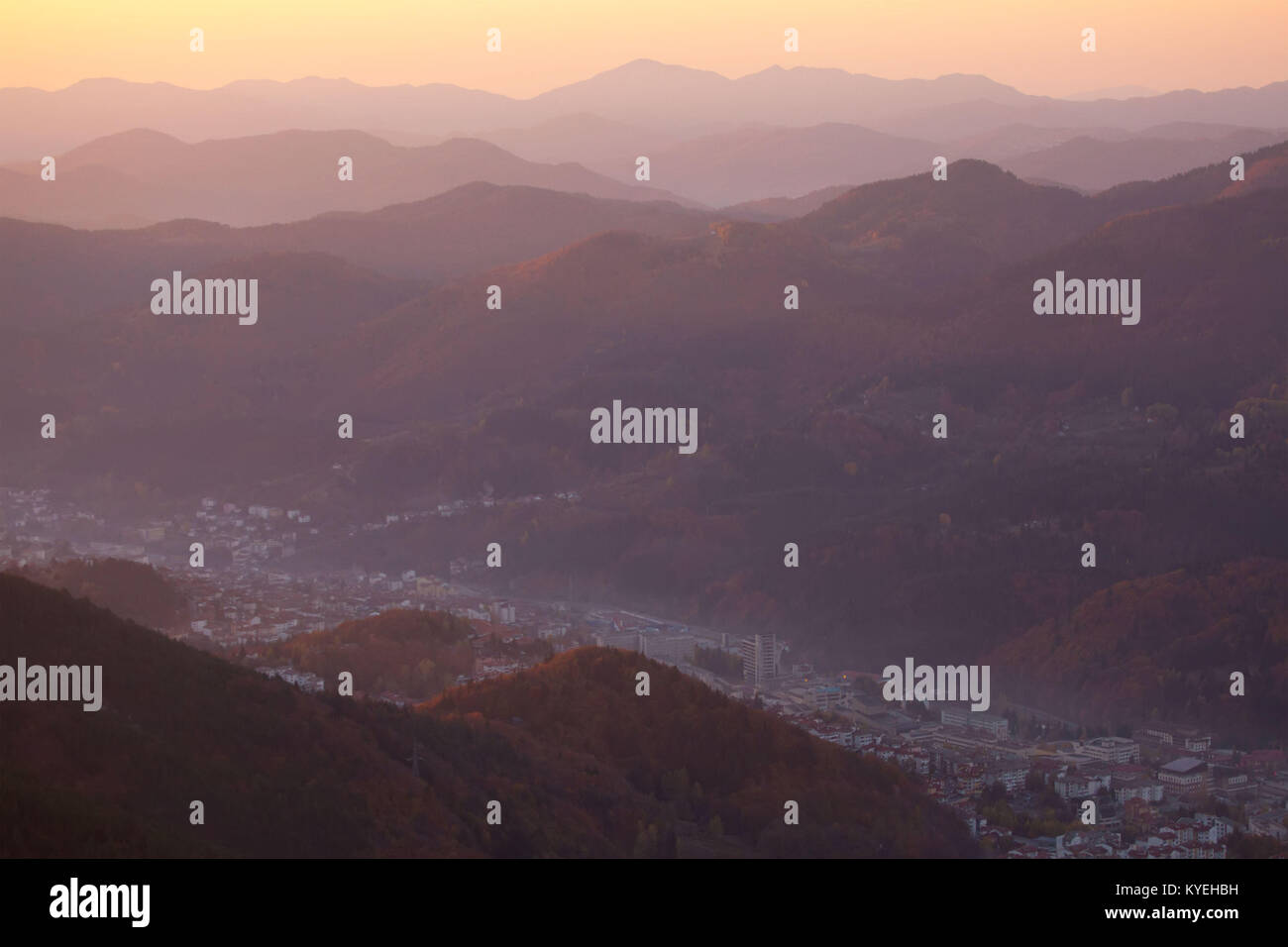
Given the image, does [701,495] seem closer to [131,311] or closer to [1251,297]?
[1251,297]

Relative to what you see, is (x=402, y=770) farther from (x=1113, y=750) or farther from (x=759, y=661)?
(x=759, y=661)

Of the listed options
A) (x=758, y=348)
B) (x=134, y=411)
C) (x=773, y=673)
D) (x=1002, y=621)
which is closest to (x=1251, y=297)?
(x=758, y=348)

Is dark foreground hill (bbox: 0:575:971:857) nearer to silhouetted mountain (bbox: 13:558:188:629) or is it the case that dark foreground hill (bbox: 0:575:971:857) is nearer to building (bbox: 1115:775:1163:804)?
building (bbox: 1115:775:1163:804)

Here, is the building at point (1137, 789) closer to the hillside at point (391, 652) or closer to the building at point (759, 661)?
the building at point (759, 661)

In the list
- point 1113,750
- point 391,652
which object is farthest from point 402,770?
point 1113,750

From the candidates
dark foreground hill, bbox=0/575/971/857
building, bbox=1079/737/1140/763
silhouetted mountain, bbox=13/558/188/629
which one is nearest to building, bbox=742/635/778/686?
building, bbox=1079/737/1140/763

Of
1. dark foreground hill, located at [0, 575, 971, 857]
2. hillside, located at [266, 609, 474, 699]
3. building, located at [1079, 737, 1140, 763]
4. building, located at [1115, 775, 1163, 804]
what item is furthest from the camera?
building, located at [1079, 737, 1140, 763]
